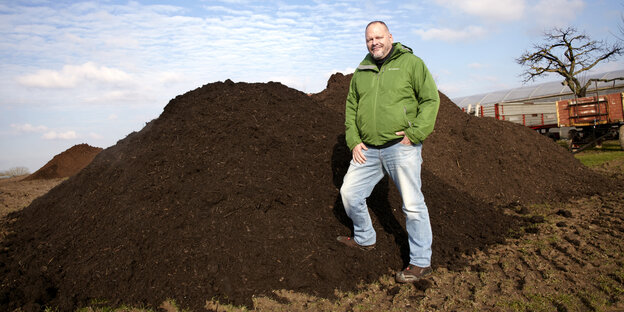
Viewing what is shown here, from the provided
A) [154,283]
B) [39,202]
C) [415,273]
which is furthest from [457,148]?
[39,202]

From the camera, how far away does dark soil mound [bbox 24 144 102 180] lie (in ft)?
41.1

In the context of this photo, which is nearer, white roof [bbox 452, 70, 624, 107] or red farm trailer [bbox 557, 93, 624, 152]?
red farm trailer [bbox 557, 93, 624, 152]

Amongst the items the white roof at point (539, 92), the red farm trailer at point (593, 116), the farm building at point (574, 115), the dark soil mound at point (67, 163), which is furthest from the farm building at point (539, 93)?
the dark soil mound at point (67, 163)

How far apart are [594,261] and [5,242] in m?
6.37

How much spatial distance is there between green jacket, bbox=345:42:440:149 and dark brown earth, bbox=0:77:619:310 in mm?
1243

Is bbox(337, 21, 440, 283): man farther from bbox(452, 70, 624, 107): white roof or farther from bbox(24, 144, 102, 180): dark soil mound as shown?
bbox(452, 70, 624, 107): white roof

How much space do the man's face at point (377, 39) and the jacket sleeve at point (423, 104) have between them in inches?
11.7

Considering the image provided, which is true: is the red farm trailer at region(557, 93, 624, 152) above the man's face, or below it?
below

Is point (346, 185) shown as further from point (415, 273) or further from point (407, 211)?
point (415, 273)

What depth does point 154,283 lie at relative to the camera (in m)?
3.37

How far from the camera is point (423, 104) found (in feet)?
10.4

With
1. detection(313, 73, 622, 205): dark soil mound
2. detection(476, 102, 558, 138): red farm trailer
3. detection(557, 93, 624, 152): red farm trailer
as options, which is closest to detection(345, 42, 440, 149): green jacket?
detection(313, 73, 622, 205): dark soil mound

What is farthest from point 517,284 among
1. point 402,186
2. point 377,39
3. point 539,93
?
point 539,93

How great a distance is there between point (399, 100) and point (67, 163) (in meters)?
13.4
